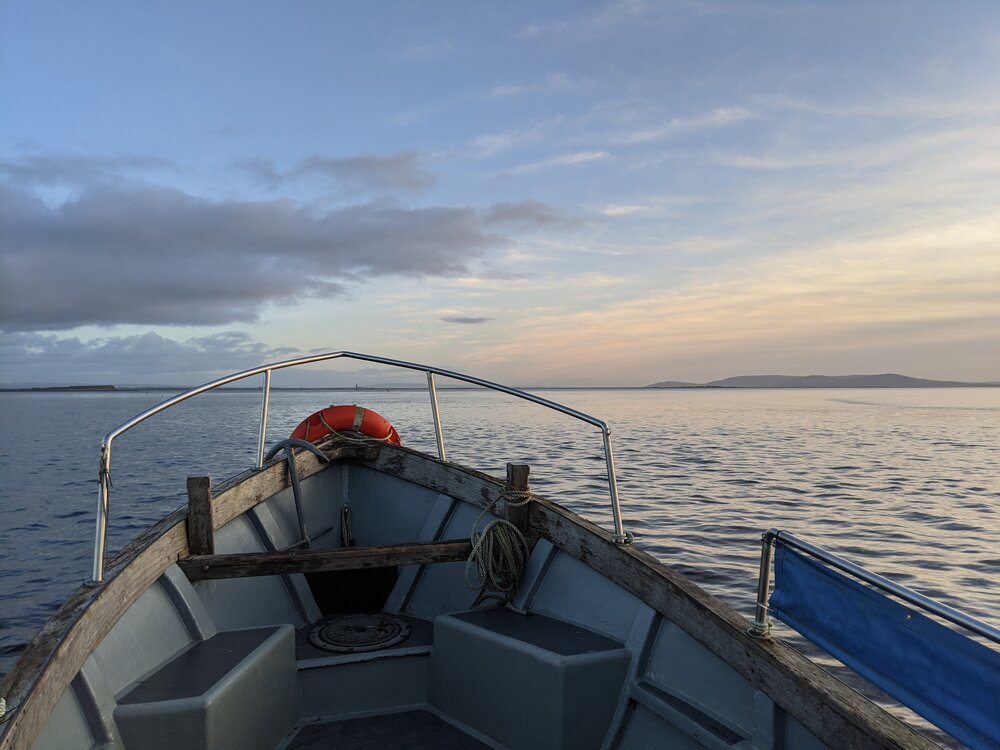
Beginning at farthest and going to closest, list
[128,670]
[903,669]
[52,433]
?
[52,433] → [128,670] → [903,669]

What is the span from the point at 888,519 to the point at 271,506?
12565mm

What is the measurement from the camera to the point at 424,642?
4.48 metres

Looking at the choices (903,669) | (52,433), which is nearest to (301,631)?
(903,669)

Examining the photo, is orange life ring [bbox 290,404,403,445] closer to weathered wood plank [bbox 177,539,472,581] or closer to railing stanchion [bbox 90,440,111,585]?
weathered wood plank [bbox 177,539,472,581]

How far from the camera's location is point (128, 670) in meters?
3.18

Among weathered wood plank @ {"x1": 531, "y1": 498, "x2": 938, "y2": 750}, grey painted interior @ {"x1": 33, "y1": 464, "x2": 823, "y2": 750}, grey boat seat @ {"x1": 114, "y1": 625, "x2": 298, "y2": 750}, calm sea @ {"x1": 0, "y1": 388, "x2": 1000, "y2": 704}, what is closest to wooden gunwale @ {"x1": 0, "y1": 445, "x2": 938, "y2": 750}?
weathered wood plank @ {"x1": 531, "y1": 498, "x2": 938, "y2": 750}

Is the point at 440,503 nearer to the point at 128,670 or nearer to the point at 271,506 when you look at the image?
the point at 271,506

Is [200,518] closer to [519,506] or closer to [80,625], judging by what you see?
[80,625]

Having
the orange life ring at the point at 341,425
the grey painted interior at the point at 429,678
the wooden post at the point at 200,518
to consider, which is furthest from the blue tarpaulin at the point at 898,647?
the orange life ring at the point at 341,425

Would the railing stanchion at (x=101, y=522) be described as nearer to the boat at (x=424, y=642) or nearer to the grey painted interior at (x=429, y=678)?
the boat at (x=424, y=642)

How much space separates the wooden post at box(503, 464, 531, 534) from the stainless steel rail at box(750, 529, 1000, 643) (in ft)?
6.36

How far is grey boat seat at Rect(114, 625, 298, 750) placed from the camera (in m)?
2.92

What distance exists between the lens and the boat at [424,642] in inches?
103

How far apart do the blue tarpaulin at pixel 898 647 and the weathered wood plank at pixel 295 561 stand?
2.34m
